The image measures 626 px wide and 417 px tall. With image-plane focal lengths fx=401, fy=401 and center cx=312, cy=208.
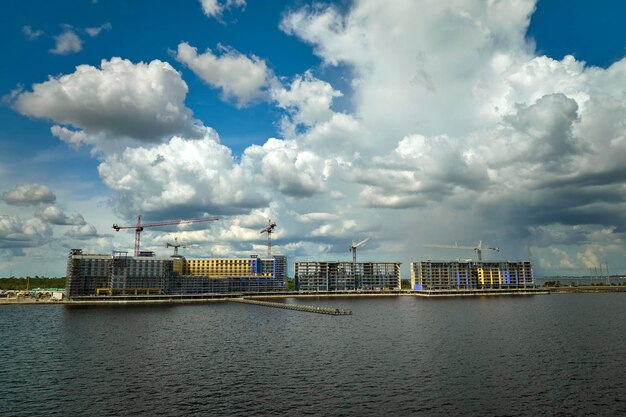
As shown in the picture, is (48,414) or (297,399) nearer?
(48,414)

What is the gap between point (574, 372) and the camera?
70875 mm

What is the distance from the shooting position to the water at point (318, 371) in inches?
2184

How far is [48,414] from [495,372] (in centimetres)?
6964

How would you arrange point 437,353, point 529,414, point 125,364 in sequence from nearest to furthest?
point 529,414
point 125,364
point 437,353

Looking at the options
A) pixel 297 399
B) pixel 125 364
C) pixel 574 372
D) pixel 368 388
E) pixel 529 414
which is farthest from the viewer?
pixel 125 364

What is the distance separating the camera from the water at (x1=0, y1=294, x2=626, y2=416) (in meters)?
55.5

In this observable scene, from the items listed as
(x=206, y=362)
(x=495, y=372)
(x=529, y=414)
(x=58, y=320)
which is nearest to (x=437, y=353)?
(x=495, y=372)

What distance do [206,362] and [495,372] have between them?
5542 cm

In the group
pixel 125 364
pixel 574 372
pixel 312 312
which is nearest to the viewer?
pixel 574 372

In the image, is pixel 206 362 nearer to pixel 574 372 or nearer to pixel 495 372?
pixel 495 372

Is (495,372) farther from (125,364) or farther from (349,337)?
(125,364)

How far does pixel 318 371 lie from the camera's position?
7388 centimetres

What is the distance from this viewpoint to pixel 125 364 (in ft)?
263

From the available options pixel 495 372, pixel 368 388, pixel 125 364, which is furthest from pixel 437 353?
pixel 125 364
